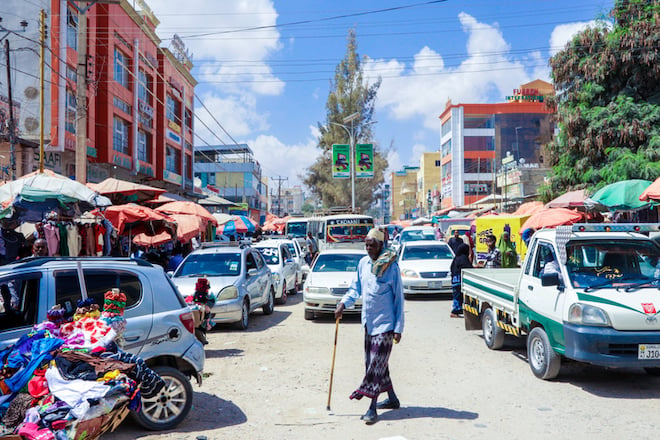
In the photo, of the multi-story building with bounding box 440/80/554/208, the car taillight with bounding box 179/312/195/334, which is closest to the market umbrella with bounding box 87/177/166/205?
the car taillight with bounding box 179/312/195/334

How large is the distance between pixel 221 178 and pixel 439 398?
74511 mm

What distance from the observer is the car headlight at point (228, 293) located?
430 inches

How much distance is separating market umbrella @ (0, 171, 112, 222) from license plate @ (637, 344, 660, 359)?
851cm

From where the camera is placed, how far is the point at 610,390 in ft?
22.1

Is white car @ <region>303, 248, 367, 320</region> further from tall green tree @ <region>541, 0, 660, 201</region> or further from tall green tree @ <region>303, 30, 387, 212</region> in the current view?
tall green tree @ <region>303, 30, 387, 212</region>

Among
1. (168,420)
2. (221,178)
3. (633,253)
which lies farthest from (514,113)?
(168,420)

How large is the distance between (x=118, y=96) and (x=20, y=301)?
82.9 ft

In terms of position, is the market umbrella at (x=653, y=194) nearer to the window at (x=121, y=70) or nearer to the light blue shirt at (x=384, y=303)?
the light blue shirt at (x=384, y=303)

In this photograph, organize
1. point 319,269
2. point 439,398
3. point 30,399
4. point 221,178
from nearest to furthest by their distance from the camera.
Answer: point 30,399 → point 439,398 → point 319,269 → point 221,178

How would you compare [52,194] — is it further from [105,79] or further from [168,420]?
[105,79]

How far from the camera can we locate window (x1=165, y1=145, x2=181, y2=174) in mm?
38441

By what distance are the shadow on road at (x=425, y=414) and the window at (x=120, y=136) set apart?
24861mm

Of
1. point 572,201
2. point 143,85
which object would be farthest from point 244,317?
point 143,85

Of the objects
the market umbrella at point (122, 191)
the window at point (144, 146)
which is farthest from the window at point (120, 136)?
the market umbrella at point (122, 191)
